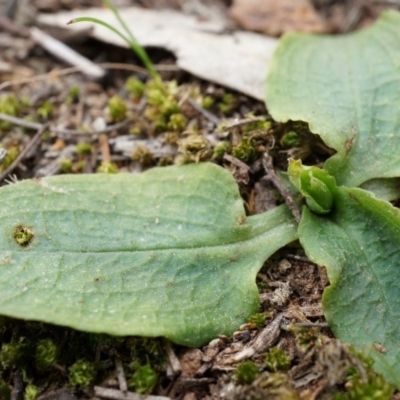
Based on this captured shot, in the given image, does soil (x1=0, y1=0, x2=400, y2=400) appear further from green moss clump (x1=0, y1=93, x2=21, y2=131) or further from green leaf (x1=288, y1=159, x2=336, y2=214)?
green leaf (x1=288, y1=159, x2=336, y2=214)

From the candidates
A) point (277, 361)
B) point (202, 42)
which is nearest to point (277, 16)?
point (202, 42)

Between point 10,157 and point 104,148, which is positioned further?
point 104,148

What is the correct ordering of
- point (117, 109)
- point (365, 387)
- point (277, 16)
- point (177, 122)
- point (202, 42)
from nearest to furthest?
point (365, 387)
point (177, 122)
point (117, 109)
point (202, 42)
point (277, 16)

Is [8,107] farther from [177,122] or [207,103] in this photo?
[207,103]

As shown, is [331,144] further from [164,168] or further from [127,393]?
[127,393]

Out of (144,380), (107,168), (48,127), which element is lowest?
(144,380)

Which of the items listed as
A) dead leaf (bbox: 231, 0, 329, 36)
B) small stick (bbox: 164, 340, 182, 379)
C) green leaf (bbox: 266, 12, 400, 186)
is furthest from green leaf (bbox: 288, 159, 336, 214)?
dead leaf (bbox: 231, 0, 329, 36)

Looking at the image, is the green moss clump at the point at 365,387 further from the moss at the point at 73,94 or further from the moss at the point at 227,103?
the moss at the point at 73,94
